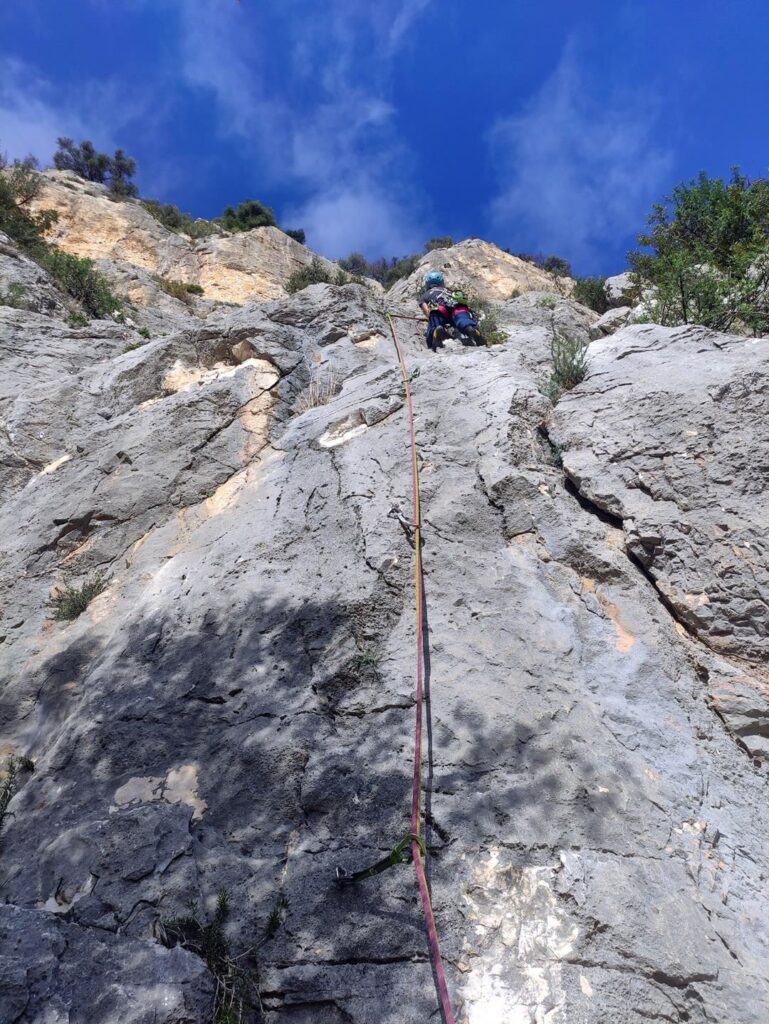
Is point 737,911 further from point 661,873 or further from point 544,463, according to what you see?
point 544,463

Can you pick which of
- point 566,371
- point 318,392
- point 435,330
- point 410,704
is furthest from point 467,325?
point 410,704

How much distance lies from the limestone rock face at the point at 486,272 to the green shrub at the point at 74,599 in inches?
557

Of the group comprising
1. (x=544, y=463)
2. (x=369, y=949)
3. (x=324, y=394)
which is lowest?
(x=369, y=949)

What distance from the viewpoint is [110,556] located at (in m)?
5.82

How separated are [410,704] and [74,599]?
3249 millimetres

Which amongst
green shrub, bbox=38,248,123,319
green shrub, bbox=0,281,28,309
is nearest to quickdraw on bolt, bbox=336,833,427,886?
green shrub, bbox=0,281,28,309

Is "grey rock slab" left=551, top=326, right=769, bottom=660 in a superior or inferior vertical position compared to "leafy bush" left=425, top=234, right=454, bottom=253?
inferior

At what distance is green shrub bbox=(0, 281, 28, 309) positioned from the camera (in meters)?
10.2

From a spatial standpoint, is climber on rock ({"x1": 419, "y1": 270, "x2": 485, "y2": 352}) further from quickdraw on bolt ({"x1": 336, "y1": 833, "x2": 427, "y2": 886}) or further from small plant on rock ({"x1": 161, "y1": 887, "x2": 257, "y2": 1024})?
small plant on rock ({"x1": 161, "y1": 887, "x2": 257, "y2": 1024})

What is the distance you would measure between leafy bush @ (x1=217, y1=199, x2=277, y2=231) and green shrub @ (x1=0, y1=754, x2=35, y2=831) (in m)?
25.6

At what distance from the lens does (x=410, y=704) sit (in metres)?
3.57

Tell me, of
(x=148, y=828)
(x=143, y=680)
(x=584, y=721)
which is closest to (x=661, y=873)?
(x=584, y=721)

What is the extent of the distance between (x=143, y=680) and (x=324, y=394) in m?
4.16

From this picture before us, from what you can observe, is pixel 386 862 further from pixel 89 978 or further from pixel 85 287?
pixel 85 287
